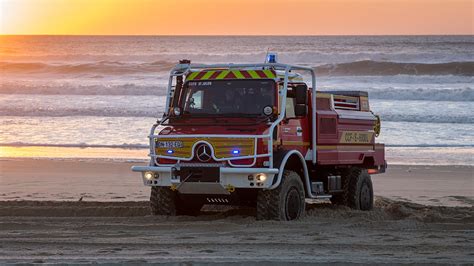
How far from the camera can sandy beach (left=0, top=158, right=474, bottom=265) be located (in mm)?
9375

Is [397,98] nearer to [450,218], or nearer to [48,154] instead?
[48,154]

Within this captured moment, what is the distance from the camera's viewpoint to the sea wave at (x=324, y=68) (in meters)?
53.9

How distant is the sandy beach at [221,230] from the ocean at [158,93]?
629 cm

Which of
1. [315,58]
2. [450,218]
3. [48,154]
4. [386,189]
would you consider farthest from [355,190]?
[315,58]

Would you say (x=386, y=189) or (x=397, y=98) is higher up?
(x=397, y=98)

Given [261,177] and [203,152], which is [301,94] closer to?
[261,177]

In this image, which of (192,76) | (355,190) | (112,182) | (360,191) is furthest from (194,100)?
(112,182)

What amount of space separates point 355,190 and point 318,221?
196 cm

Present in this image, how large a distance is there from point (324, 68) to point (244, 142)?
145 ft

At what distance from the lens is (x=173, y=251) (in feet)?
31.7

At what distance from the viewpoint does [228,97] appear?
12852mm

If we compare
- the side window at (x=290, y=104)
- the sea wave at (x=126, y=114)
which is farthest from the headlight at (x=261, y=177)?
the sea wave at (x=126, y=114)

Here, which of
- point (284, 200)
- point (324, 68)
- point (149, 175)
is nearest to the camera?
point (284, 200)

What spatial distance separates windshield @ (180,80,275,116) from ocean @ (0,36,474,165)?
9829 millimetres
